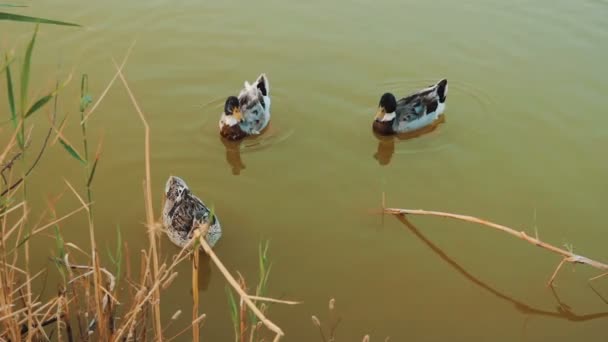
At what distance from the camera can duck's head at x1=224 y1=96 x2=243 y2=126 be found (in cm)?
697

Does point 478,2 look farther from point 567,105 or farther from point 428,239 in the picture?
point 428,239

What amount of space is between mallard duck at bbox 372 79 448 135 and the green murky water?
0.17 meters

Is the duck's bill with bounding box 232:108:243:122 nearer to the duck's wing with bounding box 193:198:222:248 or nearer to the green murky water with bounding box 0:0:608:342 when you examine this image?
the green murky water with bounding box 0:0:608:342

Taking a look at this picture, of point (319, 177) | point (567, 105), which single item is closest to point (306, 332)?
point (319, 177)

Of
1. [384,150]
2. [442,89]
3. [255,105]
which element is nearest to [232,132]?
[255,105]

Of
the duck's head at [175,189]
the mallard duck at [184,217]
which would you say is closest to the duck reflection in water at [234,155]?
the duck's head at [175,189]

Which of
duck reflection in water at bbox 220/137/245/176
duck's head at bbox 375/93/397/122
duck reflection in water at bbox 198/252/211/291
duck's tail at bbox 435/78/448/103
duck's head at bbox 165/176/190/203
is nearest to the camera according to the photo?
duck reflection in water at bbox 198/252/211/291

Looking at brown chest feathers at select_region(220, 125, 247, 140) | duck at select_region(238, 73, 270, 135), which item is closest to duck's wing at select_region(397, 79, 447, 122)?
duck at select_region(238, 73, 270, 135)

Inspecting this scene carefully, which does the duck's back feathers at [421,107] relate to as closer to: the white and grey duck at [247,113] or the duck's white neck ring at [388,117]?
the duck's white neck ring at [388,117]

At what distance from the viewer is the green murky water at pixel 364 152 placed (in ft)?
17.4

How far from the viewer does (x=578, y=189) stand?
6.61m

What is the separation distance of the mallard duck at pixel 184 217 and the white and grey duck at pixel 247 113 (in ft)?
4.73

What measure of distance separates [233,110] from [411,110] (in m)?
2.04

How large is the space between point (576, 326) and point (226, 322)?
264 cm
